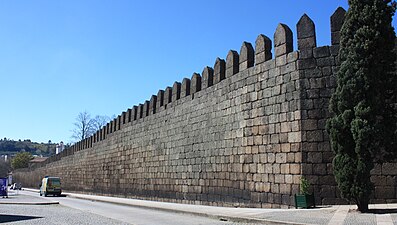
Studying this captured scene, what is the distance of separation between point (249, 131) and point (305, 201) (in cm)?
309

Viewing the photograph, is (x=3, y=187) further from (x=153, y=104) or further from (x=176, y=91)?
(x=176, y=91)

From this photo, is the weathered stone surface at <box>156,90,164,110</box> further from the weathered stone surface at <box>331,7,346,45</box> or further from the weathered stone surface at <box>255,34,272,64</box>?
the weathered stone surface at <box>331,7,346,45</box>

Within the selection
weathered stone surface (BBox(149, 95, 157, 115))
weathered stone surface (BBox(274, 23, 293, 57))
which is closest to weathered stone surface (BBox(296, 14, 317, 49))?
weathered stone surface (BBox(274, 23, 293, 57))

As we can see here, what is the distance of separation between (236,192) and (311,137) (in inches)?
136

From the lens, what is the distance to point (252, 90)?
12320 mm

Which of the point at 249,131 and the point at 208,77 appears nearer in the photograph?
the point at 249,131

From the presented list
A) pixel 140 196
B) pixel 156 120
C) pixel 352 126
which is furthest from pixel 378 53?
pixel 140 196

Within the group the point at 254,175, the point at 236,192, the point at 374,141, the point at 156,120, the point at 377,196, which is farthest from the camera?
the point at 156,120

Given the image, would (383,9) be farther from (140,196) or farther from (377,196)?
(140,196)

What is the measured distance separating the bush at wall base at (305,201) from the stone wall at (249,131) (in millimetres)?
333

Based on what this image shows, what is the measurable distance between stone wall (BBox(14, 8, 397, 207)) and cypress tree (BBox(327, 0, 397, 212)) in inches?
52.6

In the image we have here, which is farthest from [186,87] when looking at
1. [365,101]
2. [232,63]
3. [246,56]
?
[365,101]

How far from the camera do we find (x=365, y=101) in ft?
28.2

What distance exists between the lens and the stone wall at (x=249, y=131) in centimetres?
1034
